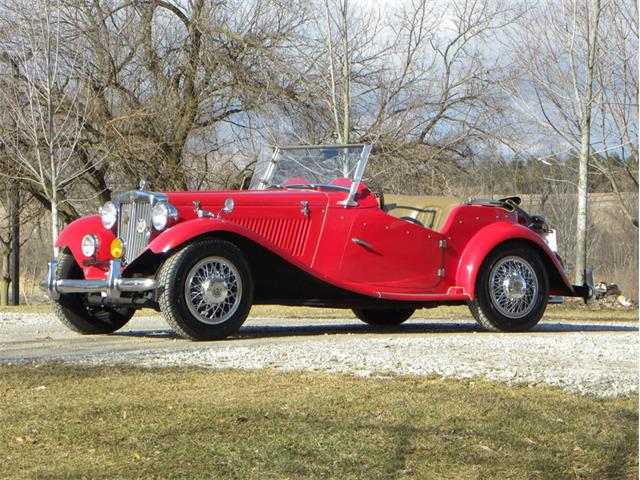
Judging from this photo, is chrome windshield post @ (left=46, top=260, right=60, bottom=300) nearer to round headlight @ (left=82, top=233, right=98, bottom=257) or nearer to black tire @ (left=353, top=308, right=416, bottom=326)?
round headlight @ (left=82, top=233, right=98, bottom=257)

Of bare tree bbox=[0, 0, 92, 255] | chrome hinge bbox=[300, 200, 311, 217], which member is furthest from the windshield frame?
bare tree bbox=[0, 0, 92, 255]

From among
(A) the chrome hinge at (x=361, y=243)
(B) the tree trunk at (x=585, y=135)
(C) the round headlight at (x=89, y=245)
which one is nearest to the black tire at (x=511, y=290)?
(A) the chrome hinge at (x=361, y=243)

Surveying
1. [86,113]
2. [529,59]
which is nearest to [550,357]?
[529,59]

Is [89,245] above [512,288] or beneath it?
above

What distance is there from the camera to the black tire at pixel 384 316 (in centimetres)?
1120

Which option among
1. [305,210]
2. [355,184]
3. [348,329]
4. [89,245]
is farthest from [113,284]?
[348,329]

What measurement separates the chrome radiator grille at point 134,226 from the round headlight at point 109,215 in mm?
45

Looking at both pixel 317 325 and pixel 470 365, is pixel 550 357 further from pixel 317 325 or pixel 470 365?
pixel 317 325

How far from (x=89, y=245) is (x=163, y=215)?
97 centimetres

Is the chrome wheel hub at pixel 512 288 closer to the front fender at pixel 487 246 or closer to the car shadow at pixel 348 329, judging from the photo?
the front fender at pixel 487 246

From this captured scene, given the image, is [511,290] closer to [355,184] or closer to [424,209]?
[424,209]

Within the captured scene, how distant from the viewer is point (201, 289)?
8.27 metres

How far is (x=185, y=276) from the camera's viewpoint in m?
8.15

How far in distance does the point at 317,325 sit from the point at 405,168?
923 centimetres
